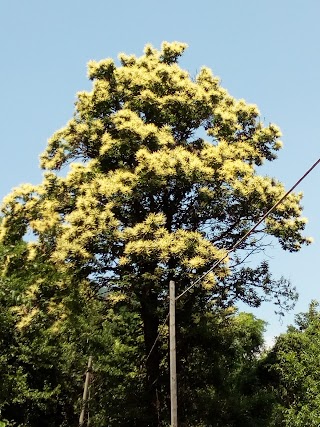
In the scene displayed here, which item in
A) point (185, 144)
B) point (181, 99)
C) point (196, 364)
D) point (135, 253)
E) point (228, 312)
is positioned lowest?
point (196, 364)

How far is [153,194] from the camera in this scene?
16.5 meters

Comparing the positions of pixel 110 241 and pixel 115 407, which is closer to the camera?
pixel 110 241

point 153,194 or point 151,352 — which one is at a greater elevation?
point 153,194

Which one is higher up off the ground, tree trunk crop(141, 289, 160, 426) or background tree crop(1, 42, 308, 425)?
background tree crop(1, 42, 308, 425)

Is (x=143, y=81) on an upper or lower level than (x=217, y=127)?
upper

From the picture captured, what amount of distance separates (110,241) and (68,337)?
16.0 ft

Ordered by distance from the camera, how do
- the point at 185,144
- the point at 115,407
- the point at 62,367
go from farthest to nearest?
the point at 62,367, the point at 185,144, the point at 115,407

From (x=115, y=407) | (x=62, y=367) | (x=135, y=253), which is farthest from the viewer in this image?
(x=62, y=367)

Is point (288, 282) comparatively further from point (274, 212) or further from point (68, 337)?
point (68, 337)

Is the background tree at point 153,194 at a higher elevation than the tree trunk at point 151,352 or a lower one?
higher

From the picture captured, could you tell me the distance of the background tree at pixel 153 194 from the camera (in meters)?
15.1

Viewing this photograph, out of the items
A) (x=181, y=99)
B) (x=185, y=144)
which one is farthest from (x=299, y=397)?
(x=181, y=99)

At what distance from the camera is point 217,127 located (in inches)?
704

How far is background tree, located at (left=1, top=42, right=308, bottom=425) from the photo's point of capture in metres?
15.1
